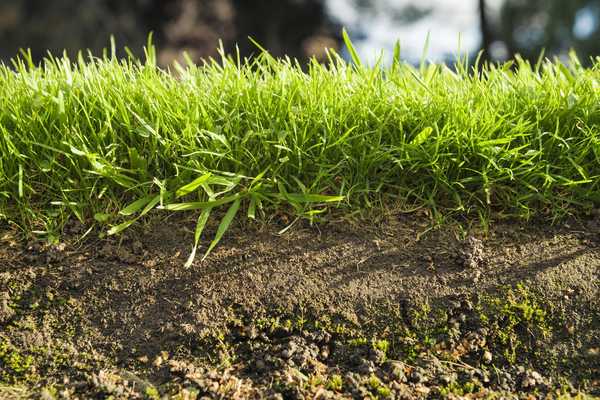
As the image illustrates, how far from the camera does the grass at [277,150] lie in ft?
6.20

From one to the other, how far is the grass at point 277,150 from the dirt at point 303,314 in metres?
0.11

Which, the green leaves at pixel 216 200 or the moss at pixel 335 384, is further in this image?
the green leaves at pixel 216 200

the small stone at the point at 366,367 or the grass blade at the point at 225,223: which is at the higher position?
the grass blade at the point at 225,223

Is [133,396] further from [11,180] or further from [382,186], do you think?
[382,186]

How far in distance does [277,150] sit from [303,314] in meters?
0.60

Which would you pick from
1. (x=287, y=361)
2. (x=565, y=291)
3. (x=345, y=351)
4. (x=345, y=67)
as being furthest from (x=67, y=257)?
(x=565, y=291)

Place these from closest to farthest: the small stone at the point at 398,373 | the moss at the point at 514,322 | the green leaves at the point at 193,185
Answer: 1. the small stone at the point at 398,373
2. the moss at the point at 514,322
3. the green leaves at the point at 193,185

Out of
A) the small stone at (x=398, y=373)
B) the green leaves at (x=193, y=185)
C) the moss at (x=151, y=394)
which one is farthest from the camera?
the green leaves at (x=193, y=185)

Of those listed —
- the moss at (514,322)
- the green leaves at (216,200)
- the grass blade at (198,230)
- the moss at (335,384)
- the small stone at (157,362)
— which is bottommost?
the moss at (335,384)

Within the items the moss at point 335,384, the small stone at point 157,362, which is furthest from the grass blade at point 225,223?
the moss at point 335,384

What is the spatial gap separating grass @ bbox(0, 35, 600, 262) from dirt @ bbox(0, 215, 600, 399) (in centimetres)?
11

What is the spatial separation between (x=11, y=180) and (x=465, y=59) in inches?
72.9

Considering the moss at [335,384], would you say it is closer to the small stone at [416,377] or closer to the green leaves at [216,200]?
the small stone at [416,377]

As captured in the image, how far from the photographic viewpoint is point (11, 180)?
1882 millimetres
